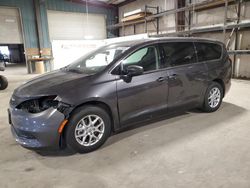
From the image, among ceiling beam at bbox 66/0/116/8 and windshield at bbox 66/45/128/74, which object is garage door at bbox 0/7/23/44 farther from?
windshield at bbox 66/45/128/74

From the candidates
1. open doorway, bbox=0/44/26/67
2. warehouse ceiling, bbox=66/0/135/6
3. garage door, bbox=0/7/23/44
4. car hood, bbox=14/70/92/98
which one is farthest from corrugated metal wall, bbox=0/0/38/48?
open doorway, bbox=0/44/26/67

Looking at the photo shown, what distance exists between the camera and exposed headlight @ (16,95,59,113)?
215 cm

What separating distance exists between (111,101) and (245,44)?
22.6 ft

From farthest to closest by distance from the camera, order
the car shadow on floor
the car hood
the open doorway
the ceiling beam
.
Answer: the open doorway
the ceiling beam
the car shadow on floor
the car hood

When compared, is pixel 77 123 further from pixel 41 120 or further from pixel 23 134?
pixel 23 134

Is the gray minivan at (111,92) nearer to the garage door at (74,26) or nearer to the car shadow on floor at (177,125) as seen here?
the car shadow on floor at (177,125)

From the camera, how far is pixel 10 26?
35.9 feet

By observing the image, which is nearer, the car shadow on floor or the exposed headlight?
the exposed headlight

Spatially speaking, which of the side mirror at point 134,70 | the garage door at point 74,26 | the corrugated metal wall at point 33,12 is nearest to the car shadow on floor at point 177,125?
the side mirror at point 134,70

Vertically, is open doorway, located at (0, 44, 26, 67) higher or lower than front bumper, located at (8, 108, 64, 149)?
higher

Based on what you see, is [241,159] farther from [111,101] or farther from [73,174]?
[73,174]

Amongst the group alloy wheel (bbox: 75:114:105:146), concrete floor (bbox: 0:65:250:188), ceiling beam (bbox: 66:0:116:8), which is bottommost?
concrete floor (bbox: 0:65:250:188)

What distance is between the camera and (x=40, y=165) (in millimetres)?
2180

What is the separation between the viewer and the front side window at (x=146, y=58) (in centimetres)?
276
